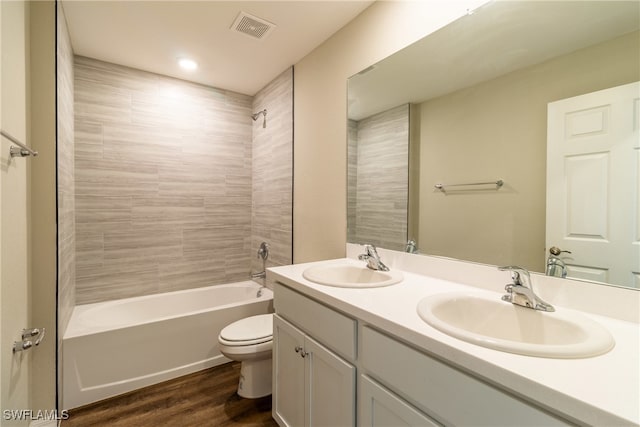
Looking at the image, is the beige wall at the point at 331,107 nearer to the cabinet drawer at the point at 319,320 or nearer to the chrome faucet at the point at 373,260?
the chrome faucet at the point at 373,260

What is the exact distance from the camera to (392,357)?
2.89 ft

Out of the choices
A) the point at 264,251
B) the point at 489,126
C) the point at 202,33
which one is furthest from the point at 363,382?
the point at 202,33

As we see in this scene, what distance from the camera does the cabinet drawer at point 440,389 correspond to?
61cm

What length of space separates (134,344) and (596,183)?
2.70 meters

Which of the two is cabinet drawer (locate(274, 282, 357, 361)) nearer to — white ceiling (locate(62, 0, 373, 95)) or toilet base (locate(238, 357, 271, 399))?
toilet base (locate(238, 357, 271, 399))

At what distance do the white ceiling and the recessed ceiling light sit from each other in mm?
43

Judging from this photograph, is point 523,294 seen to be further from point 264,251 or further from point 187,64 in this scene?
point 187,64

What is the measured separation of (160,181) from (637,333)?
312 cm

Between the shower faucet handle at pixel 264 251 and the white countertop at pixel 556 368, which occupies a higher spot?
the white countertop at pixel 556 368

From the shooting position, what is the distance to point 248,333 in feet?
6.34

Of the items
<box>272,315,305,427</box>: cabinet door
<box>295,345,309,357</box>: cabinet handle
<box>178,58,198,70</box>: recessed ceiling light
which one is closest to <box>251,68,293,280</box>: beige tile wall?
<box>178,58,198,70</box>: recessed ceiling light

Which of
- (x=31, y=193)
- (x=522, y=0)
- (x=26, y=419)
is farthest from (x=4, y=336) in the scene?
(x=522, y=0)

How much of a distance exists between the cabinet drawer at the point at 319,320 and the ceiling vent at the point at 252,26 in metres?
1.70

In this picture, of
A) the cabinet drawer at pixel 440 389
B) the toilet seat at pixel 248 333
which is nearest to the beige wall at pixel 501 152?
the cabinet drawer at pixel 440 389
